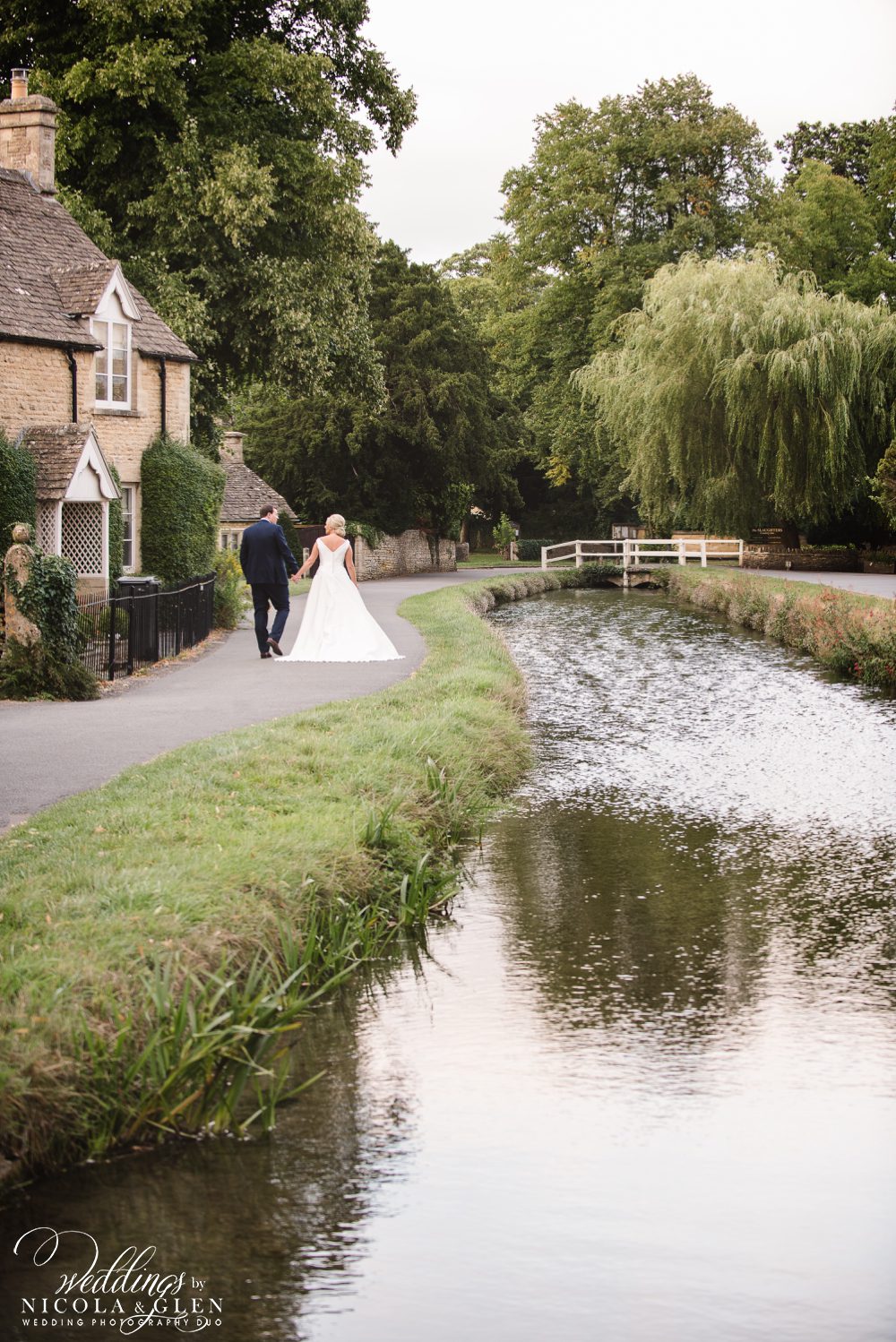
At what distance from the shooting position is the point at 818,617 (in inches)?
971

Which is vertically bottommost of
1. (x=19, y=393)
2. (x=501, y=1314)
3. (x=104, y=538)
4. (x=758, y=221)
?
(x=501, y=1314)

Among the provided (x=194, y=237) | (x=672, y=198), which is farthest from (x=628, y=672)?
(x=672, y=198)

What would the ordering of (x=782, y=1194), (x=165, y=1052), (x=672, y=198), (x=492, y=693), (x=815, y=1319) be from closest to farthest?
(x=815, y=1319)
(x=782, y=1194)
(x=165, y=1052)
(x=492, y=693)
(x=672, y=198)

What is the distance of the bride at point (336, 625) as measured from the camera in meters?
20.2

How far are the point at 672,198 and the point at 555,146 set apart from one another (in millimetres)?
5993

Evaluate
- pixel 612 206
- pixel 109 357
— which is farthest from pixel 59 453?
pixel 612 206

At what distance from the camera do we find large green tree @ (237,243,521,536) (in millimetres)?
50781

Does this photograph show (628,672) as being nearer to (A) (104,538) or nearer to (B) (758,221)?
(A) (104,538)

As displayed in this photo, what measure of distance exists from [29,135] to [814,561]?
27.9m

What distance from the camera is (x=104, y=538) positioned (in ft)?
80.2

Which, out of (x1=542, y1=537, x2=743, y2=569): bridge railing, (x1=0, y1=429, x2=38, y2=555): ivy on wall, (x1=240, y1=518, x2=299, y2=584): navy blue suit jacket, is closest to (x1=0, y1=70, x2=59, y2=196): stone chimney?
(x1=0, y1=429, x2=38, y2=555): ivy on wall

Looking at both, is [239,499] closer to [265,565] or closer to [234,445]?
[234,445]

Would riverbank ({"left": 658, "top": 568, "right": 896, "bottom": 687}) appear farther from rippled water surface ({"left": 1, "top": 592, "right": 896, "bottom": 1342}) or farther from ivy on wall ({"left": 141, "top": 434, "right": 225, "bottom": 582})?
ivy on wall ({"left": 141, "top": 434, "right": 225, "bottom": 582})

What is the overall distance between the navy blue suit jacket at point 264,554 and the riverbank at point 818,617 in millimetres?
8493
